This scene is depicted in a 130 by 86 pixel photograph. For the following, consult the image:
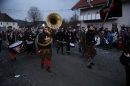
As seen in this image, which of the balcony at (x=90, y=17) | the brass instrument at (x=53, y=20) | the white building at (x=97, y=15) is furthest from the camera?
the balcony at (x=90, y=17)

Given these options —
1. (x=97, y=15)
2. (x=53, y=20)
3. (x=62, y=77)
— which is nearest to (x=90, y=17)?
(x=97, y=15)

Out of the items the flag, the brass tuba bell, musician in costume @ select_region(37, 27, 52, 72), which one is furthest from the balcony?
musician in costume @ select_region(37, 27, 52, 72)

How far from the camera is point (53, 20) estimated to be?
7.39 m

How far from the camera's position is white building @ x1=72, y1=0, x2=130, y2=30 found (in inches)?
754

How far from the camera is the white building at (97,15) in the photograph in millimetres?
19156

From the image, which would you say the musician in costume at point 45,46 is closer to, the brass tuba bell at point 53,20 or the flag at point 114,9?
the brass tuba bell at point 53,20

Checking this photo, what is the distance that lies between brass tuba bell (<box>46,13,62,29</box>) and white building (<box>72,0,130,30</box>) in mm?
14388

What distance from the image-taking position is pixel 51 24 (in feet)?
22.9

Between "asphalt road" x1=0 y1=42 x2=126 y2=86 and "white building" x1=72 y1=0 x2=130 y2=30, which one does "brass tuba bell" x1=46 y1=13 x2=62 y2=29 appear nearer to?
"asphalt road" x1=0 y1=42 x2=126 y2=86

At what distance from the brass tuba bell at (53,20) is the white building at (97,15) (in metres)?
14.4

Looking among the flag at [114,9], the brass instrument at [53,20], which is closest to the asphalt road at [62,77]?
the brass instrument at [53,20]

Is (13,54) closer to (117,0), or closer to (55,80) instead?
(55,80)

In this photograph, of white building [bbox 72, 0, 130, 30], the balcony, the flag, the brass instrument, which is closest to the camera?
the flag

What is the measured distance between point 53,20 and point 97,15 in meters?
17.9
